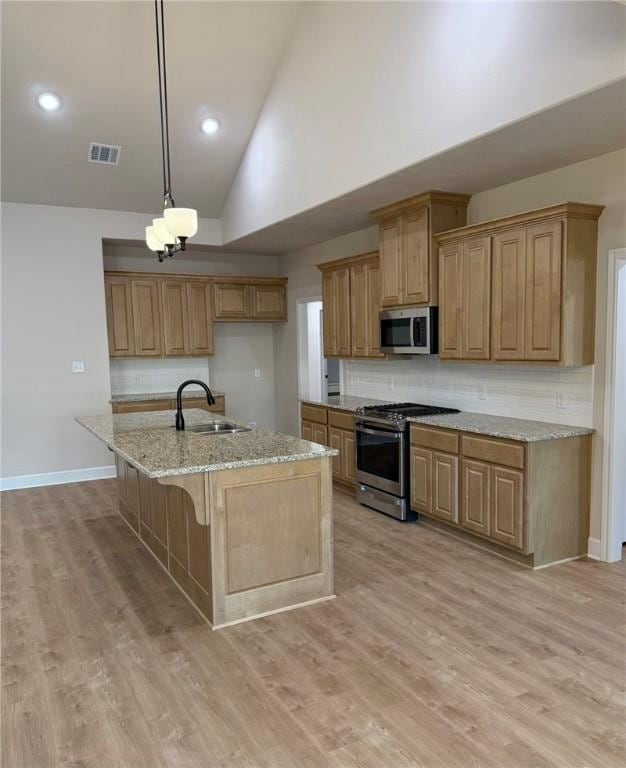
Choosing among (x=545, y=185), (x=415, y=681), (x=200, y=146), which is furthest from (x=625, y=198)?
(x=200, y=146)

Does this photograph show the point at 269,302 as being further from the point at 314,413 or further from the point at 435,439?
the point at 435,439

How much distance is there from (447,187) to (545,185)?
0.69m

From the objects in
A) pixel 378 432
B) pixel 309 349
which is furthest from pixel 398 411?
pixel 309 349

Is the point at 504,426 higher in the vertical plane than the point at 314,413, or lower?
higher

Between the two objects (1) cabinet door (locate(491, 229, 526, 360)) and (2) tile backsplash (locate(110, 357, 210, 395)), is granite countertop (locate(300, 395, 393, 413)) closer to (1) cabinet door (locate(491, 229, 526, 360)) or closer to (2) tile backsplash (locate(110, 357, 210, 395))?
(1) cabinet door (locate(491, 229, 526, 360))

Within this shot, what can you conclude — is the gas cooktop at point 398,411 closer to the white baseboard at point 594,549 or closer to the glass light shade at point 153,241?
the white baseboard at point 594,549

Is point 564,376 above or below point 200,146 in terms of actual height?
below

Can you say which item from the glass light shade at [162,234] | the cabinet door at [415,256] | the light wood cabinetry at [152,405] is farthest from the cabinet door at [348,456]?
the glass light shade at [162,234]

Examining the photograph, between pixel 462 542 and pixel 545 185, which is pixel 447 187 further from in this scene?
pixel 462 542

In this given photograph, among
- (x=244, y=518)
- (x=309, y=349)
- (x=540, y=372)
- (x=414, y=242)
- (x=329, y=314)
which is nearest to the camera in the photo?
(x=244, y=518)

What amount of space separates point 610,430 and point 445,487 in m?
1.17

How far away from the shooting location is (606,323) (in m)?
3.60

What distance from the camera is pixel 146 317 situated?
262 inches

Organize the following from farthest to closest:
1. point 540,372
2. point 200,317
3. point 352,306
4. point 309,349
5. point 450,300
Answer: point 309,349, point 200,317, point 352,306, point 450,300, point 540,372
